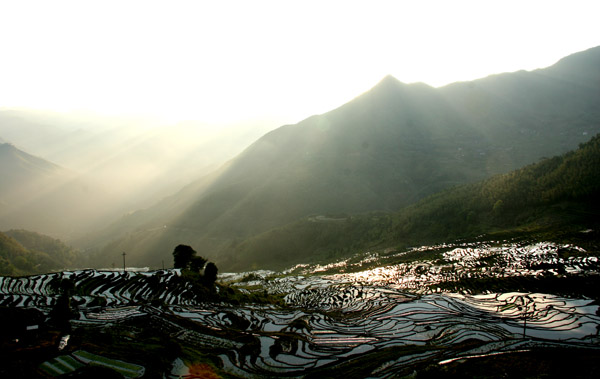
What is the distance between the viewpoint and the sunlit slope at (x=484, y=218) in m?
50.4

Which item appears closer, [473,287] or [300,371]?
[300,371]

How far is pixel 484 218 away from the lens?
64938 millimetres

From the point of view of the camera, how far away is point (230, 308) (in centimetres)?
3219

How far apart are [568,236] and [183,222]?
159 m

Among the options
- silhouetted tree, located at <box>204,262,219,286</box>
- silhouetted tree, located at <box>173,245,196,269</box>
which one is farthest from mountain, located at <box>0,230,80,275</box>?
silhouetted tree, located at <box>204,262,219,286</box>

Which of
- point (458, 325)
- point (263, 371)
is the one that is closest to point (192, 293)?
point (263, 371)

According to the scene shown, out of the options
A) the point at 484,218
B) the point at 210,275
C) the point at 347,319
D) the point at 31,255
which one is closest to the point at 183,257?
the point at 210,275

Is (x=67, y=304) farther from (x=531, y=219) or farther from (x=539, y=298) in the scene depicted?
(x=531, y=219)

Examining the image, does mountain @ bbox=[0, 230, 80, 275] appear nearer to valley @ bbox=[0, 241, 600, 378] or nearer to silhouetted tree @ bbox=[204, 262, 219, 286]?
silhouetted tree @ bbox=[204, 262, 219, 286]

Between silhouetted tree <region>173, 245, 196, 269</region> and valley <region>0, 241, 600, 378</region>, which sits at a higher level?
silhouetted tree <region>173, 245, 196, 269</region>

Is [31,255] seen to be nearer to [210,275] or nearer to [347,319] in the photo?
[210,275]

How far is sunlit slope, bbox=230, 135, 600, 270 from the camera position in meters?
50.4

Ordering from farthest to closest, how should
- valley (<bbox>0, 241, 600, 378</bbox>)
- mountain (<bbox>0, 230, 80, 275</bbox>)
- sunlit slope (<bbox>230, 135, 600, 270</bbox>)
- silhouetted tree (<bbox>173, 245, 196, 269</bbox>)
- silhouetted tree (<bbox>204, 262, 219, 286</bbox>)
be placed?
mountain (<bbox>0, 230, 80, 275</bbox>) → sunlit slope (<bbox>230, 135, 600, 270</bbox>) → silhouetted tree (<bbox>173, 245, 196, 269</bbox>) → silhouetted tree (<bbox>204, 262, 219, 286</bbox>) → valley (<bbox>0, 241, 600, 378</bbox>)

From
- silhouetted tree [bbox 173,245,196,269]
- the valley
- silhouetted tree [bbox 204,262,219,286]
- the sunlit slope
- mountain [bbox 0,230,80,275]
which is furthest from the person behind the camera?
mountain [bbox 0,230,80,275]
